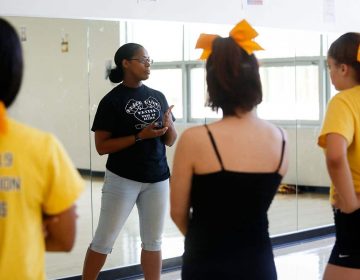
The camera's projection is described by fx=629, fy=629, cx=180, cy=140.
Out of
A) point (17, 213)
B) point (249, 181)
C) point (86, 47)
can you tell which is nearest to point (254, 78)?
point (249, 181)

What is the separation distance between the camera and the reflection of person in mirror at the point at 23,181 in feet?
4.56

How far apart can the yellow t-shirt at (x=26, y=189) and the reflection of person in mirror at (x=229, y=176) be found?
535 mm

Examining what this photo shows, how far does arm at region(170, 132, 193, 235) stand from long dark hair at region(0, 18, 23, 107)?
61 centimetres

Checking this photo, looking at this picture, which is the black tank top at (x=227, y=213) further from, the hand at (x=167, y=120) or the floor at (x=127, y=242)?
the floor at (x=127, y=242)

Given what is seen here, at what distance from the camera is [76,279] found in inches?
160

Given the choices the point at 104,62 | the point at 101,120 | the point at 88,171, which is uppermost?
the point at 104,62

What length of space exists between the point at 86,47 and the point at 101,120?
100cm

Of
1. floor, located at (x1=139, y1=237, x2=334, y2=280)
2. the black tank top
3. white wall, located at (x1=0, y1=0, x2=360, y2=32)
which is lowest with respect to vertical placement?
floor, located at (x1=139, y1=237, x2=334, y2=280)

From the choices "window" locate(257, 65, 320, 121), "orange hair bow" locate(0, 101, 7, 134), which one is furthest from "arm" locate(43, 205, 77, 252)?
"window" locate(257, 65, 320, 121)

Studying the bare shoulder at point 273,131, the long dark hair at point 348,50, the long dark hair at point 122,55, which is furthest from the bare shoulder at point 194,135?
the long dark hair at point 122,55

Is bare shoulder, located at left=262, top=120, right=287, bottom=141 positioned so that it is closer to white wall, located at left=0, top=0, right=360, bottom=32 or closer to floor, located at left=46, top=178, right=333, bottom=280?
floor, located at left=46, top=178, right=333, bottom=280

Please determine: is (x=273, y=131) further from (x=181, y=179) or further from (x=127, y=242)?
(x=127, y=242)

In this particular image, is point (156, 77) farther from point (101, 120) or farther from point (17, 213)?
point (17, 213)

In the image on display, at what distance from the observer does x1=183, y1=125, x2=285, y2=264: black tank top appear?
188 centimetres
